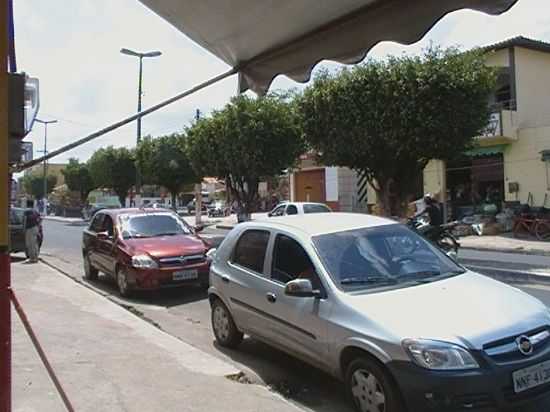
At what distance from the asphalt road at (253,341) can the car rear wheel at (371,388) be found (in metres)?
0.63

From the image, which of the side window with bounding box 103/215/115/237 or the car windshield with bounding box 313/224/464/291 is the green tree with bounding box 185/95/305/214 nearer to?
the side window with bounding box 103/215/115/237

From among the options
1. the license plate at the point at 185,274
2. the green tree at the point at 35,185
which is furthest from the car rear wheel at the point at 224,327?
the green tree at the point at 35,185

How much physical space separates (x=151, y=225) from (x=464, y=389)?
28.8ft

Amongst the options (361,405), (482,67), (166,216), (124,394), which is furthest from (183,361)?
(482,67)

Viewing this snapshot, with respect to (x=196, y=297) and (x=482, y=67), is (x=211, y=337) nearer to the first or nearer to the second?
(x=196, y=297)

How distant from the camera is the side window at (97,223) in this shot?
12938 millimetres

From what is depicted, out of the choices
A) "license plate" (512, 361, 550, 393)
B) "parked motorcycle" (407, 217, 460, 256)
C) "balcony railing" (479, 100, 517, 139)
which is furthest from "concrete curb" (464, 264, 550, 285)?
"balcony railing" (479, 100, 517, 139)

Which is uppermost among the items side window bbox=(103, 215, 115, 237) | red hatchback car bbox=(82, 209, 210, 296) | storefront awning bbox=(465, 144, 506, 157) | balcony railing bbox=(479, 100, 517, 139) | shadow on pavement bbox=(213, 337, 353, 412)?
balcony railing bbox=(479, 100, 517, 139)

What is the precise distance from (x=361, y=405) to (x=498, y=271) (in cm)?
944

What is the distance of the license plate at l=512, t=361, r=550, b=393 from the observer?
4215 millimetres

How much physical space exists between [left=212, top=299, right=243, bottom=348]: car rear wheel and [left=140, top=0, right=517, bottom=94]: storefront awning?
2.80m

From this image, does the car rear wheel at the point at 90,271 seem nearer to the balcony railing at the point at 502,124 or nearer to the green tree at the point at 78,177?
the balcony railing at the point at 502,124

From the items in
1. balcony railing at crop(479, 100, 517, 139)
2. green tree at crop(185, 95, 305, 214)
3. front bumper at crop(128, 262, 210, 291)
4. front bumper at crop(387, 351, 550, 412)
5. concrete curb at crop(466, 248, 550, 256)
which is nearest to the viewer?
front bumper at crop(387, 351, 550, 412)

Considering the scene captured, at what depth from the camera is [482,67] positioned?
16.9 meters
